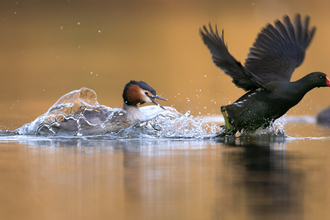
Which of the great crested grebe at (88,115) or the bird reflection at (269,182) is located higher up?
the great crested grebe at (88,115)

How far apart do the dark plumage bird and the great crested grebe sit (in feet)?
4.50

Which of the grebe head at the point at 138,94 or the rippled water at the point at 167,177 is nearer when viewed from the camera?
the rippled water at the point at 167,177

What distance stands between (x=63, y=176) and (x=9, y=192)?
0.54 meters

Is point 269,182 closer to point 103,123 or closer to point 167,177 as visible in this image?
point 167,177

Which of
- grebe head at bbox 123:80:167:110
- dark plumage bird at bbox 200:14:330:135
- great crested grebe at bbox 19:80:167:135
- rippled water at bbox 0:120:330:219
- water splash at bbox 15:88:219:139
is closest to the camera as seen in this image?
rippled water at bbox 0:120:330:219

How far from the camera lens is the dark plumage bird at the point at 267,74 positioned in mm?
5746

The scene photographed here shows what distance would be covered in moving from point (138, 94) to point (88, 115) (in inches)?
31.9

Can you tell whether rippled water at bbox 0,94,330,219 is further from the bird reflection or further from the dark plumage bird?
the dark plumage bird

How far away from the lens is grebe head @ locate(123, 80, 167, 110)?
720 centimetres

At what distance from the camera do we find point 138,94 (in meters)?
7.23

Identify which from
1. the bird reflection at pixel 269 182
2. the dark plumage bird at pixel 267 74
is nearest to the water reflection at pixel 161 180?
the bird reflection at pixel 269 182

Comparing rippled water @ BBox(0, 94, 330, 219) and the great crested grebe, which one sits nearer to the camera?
rippled water @ BBox(0, 94, 330, 219)

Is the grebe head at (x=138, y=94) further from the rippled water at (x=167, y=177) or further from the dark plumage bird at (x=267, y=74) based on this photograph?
the dark plumage bird at (x=267, y=74)

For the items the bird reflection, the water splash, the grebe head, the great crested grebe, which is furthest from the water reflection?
the grebe head
